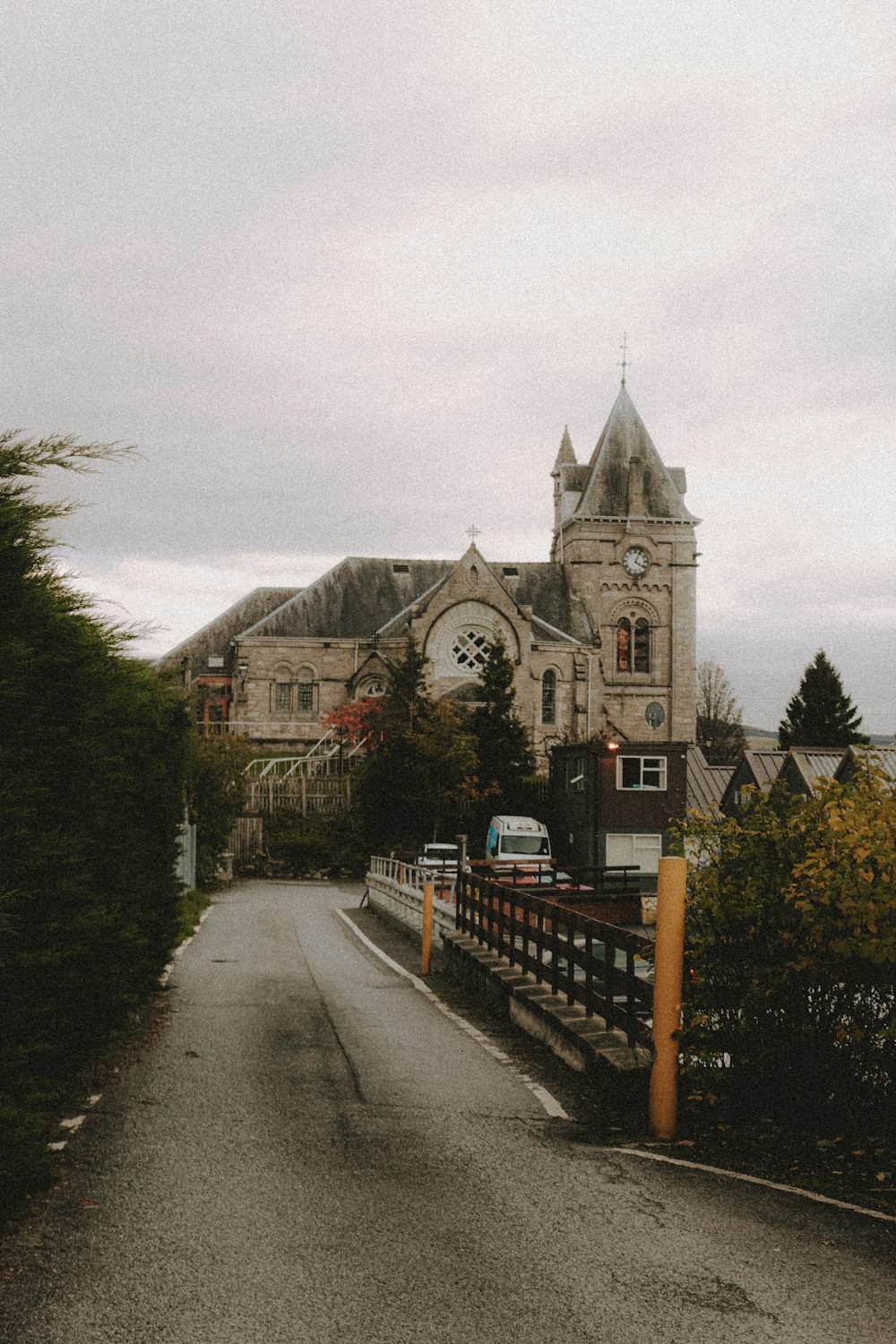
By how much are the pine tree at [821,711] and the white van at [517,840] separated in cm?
4311

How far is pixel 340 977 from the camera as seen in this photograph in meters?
16.7

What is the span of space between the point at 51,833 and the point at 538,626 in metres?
61.9

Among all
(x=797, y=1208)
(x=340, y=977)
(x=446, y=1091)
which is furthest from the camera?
(x=340, y=977)

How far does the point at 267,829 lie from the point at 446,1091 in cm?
3663

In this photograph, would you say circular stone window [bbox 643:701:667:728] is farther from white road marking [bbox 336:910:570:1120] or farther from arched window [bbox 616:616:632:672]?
white road marking [bbox 336:910:570:1120]

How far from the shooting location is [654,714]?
73625 mm

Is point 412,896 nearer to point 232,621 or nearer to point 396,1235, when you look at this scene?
point 396,1235

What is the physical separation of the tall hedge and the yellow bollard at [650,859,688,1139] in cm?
379

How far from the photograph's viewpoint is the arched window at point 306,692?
67.3 meters

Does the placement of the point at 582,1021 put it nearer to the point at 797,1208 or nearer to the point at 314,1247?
the point at 797,1208

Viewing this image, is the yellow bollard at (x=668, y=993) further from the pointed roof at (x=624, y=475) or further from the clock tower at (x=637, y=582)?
the pointed roof at (x=624, y=475)

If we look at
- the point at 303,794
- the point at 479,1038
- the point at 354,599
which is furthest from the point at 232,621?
the point at 479,1038

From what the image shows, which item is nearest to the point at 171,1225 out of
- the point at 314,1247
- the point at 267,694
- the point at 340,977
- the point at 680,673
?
the point at 314,1247

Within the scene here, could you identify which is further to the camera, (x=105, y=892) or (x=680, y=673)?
(x=680, y=673)
